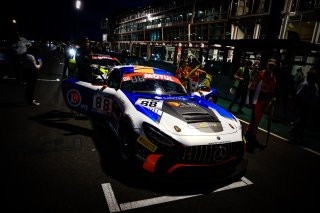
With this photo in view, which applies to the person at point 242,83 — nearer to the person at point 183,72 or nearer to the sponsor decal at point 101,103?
the person at point 183,72

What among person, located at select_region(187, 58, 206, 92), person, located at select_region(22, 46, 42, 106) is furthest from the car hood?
person, located at select_region(187, 58, 206, 92)

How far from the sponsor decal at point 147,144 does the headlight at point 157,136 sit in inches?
2.0

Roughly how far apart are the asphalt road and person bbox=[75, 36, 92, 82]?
2.12 metres

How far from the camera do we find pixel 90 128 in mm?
5258

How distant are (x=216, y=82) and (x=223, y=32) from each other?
2095cm

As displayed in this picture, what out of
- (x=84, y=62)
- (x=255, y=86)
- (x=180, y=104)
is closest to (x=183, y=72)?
(x=255, y=86)

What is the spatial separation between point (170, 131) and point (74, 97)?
2.94m

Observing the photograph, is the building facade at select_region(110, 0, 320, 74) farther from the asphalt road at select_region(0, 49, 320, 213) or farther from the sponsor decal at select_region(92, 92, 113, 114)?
the sponsor decal at select_region(92, 92, 113, 114)

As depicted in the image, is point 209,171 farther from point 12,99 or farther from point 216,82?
point 216,82

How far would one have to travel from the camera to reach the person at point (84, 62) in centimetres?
657

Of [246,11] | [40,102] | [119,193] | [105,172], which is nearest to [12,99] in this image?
[40,102]

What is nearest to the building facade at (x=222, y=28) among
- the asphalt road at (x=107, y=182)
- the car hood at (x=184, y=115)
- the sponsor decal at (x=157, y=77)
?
the sponsor decal at (x=157, y=77)

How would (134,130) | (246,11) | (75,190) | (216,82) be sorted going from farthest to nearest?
(246,11)
(216,82)
(134,130)
(75,190)

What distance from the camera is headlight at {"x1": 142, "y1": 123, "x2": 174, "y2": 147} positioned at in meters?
2.95
